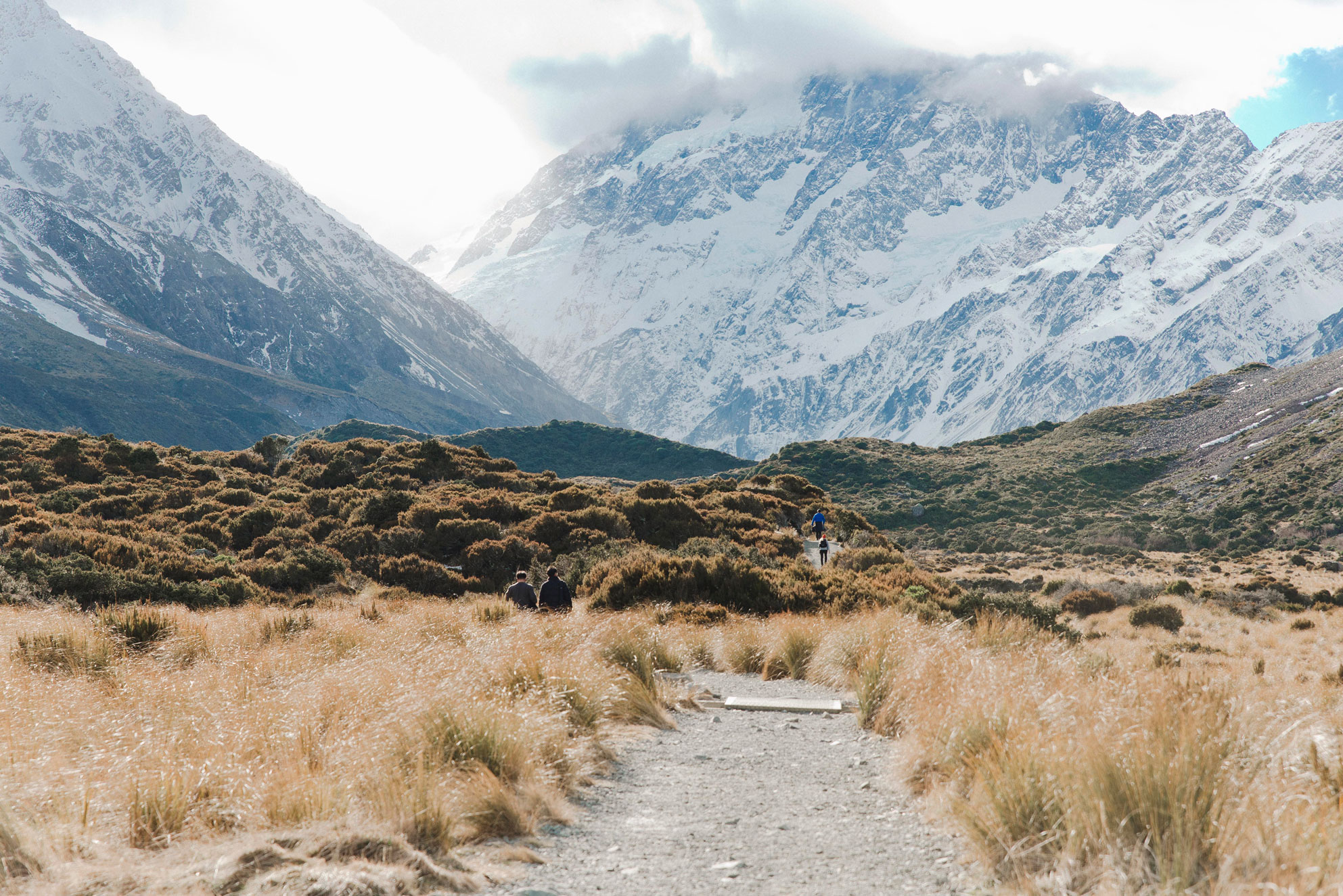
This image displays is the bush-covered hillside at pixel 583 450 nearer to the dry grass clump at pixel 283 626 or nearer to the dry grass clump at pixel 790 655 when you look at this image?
the dry grass clump at pixel 283 626

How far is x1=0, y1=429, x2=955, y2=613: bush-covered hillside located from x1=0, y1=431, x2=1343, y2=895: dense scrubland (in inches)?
6.5

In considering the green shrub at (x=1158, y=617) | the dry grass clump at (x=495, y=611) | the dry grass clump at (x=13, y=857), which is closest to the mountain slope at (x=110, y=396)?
the dry grass clump at (x=495, y=611)

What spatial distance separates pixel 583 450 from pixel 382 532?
119995 mm

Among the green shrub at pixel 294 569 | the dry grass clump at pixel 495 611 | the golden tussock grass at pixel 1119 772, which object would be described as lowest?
the green shrub at pixel 294 569

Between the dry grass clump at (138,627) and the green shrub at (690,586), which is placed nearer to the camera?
the dry grass clump at (138,627)

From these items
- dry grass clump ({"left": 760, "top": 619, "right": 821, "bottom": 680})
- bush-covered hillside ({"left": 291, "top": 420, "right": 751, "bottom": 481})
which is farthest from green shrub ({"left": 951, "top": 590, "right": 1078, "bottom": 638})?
bush-covered hillside ({"left": 291, "top": 420, "right": 751, "bottom": 481})

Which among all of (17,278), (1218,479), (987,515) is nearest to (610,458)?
(987,515)

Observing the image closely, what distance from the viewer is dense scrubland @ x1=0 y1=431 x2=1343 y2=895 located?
391cm

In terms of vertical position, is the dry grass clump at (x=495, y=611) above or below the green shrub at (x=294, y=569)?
above

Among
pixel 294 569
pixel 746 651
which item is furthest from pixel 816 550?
pixel 746 651

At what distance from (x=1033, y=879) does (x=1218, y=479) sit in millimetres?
A: 85144

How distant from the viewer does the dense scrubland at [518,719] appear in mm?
3908

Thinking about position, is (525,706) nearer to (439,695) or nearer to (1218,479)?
(439,695)

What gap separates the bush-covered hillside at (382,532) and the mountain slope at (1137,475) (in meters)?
37.2
